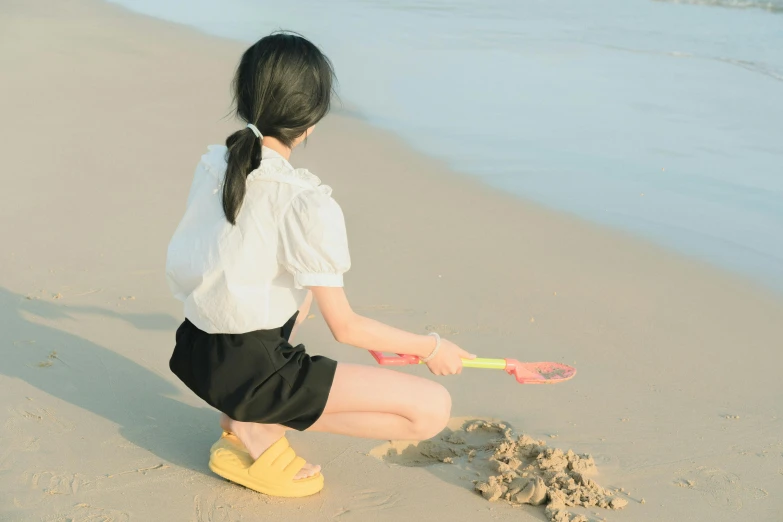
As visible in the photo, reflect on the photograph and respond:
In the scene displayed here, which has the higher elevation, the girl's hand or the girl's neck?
the girl's neck

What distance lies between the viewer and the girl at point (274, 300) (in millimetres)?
1876

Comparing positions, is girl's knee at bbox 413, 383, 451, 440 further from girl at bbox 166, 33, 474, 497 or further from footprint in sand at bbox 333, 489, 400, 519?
footprint in sand at bbox 333, 489, 400, 519

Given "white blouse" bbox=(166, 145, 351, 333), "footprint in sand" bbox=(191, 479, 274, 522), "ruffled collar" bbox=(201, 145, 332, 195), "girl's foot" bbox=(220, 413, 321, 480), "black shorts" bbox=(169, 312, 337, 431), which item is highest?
"ruffled collar" bbox=(201, 145, 332, 195)

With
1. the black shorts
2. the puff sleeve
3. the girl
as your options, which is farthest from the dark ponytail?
the black shorts

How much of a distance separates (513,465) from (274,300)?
0.85 metres

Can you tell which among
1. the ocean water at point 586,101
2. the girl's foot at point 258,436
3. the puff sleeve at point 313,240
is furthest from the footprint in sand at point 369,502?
the ocean water at point 586,101

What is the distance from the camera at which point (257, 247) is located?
189 cm

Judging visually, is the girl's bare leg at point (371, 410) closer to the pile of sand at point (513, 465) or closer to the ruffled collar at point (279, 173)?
the pile of sand at point (513, 465)

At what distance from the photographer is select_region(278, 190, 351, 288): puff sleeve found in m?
1.84

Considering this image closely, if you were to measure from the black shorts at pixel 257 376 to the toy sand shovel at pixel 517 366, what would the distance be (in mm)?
186

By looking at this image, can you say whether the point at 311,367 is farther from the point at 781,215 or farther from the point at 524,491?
the point at 781,215

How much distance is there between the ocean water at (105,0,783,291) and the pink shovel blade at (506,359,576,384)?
161 cm

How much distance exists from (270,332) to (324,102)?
1.83ft

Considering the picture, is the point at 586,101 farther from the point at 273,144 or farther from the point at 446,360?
the point at 273,144
